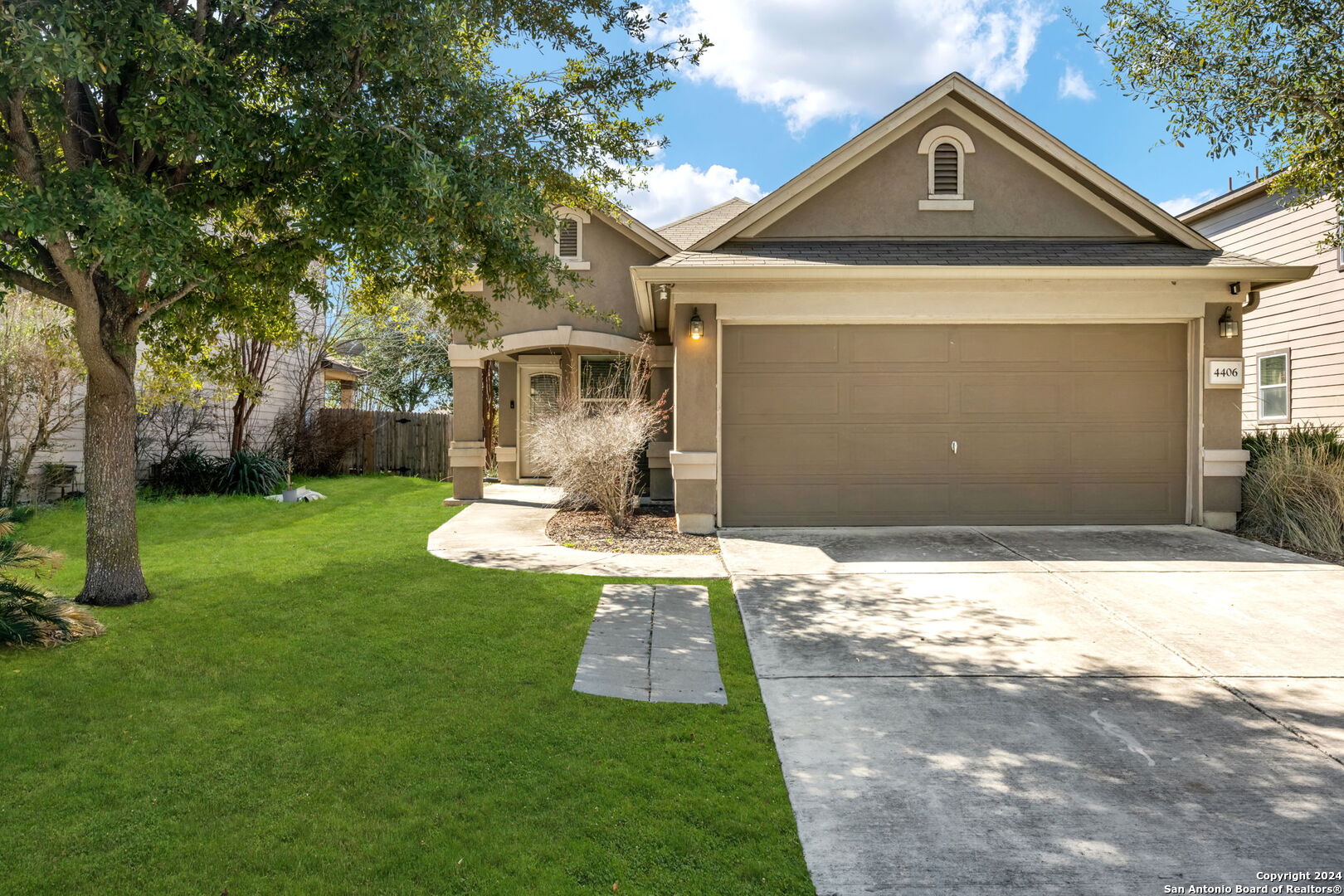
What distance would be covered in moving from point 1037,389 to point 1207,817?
7057 mm

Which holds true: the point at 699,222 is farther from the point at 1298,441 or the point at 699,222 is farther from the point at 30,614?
the point at 30,614

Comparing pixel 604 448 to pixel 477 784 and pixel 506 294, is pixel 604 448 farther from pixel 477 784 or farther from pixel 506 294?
pixel 477 784

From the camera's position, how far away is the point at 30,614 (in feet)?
16.2

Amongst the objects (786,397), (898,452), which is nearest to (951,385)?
(898,452)

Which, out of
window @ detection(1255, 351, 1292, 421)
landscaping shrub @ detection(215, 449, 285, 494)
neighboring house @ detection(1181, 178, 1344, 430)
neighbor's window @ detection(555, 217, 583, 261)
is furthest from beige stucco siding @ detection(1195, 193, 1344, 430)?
landscaping shrub @ detection(215, 449, 285, 494)

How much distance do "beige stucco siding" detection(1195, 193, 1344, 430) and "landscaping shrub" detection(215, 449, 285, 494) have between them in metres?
17.5

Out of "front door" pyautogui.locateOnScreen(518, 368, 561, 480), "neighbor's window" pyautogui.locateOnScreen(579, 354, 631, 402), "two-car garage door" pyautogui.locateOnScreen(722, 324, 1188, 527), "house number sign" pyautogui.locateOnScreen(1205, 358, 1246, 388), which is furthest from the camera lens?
"front door" pyautogui.locateOnScreen(518, 368, 561, 480)

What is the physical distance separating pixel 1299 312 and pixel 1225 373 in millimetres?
5287

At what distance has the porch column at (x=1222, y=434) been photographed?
9164mm

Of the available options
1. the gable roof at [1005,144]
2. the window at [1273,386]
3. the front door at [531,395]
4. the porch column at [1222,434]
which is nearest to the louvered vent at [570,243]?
the front door at [531,395]

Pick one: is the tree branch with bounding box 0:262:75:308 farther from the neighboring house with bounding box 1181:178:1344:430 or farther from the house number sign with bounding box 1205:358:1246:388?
the neighboring house with bounding box 1181:178:1344:430

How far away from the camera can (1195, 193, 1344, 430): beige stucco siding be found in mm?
11828

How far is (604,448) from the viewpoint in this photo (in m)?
9.94

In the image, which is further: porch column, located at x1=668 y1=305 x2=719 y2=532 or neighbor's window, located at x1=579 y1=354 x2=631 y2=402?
neighbor's window, located at x1=579 y1=354 x2=631 y2=402
